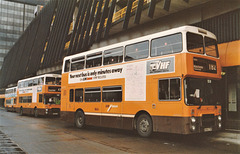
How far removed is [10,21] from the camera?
102938 millimetres

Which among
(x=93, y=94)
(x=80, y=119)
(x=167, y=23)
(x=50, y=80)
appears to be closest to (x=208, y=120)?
(x=93, y=94)

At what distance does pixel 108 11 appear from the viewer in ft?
72.8

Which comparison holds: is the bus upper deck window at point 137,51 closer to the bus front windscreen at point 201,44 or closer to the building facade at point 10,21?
the bus front windscreen at point 201,44

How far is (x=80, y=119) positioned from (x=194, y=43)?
25.6ft

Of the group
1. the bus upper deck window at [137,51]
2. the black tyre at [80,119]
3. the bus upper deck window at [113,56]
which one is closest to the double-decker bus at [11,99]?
the black tyre at [80,119]

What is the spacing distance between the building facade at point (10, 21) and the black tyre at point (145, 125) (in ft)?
338

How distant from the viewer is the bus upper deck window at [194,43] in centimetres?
910

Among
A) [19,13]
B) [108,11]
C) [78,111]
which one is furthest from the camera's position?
[19,13]

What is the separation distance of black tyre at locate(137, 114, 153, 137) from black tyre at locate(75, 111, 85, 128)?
430 cm

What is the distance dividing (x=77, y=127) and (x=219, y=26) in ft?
31.5

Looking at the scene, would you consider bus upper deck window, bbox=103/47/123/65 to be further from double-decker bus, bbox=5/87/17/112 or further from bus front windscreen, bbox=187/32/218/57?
double-decker bus, bbox=5/87/17/112

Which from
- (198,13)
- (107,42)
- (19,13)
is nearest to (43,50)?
(107,42)

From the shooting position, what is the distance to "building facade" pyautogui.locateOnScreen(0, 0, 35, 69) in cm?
10062

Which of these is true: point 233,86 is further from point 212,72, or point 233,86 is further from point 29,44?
point 29,44
